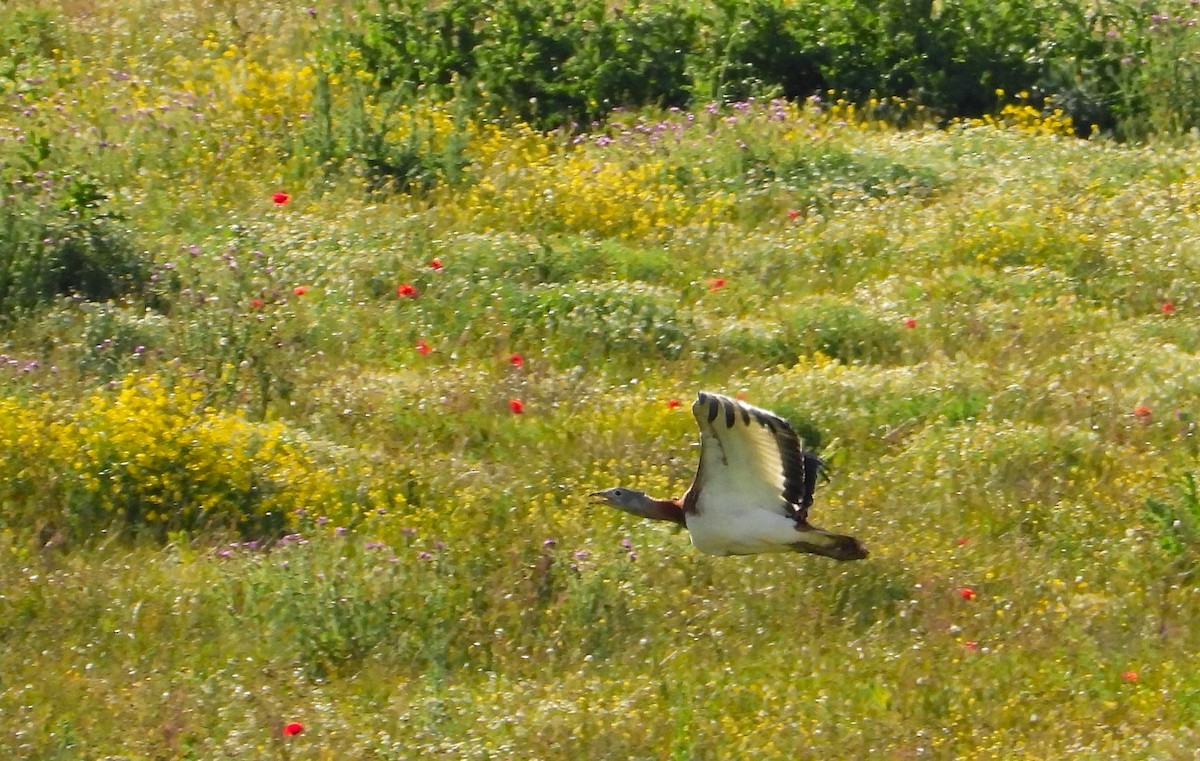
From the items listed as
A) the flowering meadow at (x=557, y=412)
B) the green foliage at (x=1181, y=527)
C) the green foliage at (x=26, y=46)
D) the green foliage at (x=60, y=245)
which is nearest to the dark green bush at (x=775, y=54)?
the flowering meadow at (x=557, y=412)

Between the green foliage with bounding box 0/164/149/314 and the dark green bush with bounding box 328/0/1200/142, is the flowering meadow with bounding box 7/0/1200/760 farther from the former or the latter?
the dark green bush with bounding box 328/0/1200/142

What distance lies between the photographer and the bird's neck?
7785 millimetres

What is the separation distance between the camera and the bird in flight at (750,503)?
24.3 feet

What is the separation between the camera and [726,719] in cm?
698

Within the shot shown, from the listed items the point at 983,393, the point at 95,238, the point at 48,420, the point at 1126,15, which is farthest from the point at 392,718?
the point at 1126,15

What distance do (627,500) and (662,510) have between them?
0.52ft

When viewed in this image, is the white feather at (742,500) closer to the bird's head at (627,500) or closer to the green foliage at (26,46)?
the bird's head at (627,500)

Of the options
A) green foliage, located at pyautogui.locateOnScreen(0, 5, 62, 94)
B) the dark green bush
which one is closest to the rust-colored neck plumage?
the dark green bush

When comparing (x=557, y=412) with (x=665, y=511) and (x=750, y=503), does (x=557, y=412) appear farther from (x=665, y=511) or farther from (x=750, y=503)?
(x=750, y=503)

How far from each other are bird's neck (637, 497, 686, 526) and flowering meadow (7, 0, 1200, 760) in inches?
13.9

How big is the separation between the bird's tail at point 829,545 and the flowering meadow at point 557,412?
33 centimetres

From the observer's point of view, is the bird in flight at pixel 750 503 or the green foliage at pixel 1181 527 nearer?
the bird in flight at pixel 750 503

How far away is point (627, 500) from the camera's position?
7891 mm

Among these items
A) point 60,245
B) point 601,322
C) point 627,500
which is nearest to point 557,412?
point 601,322
